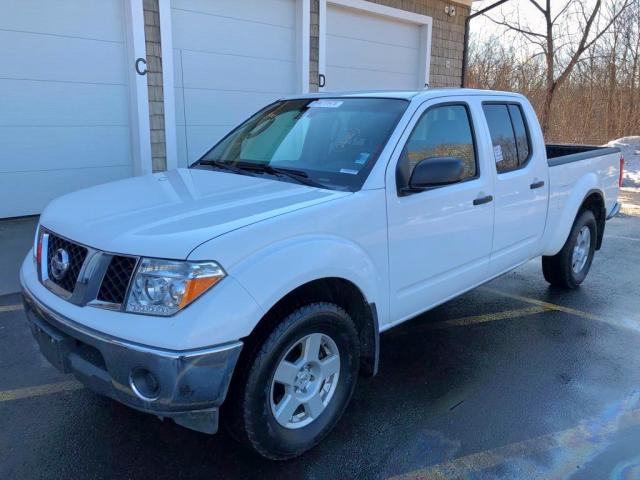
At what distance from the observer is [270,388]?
8.34ft

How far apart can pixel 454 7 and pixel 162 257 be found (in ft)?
38.5

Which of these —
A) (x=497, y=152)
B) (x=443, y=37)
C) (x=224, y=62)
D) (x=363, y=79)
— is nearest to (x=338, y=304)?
(x=497, y=152)

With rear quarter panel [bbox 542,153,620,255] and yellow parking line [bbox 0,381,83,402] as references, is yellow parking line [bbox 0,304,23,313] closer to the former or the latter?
yellow parking line [bbox 0,381,83,402]

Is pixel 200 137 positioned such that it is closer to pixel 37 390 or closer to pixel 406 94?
pixel 406 94

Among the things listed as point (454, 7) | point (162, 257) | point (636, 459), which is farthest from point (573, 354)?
point (454, 7)

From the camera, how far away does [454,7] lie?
1216 centimetres

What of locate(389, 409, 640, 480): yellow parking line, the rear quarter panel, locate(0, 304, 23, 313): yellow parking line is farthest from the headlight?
the rear quarter panel

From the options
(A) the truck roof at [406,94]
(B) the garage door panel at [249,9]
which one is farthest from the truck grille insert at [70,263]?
(B) the garage door panel at [249,9]

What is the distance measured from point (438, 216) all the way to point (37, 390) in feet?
8.83

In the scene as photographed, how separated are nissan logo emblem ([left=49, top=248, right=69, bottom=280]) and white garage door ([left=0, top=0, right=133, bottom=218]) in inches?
188

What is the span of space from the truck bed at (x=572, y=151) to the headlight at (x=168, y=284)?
352 centimetres

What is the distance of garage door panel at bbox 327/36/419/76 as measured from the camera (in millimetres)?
9922

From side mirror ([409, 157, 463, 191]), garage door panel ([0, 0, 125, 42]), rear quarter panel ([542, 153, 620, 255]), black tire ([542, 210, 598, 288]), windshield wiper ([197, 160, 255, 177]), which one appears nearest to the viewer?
side mirror ([409, 157, 463, 191])

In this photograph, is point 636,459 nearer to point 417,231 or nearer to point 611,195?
point 417,231
